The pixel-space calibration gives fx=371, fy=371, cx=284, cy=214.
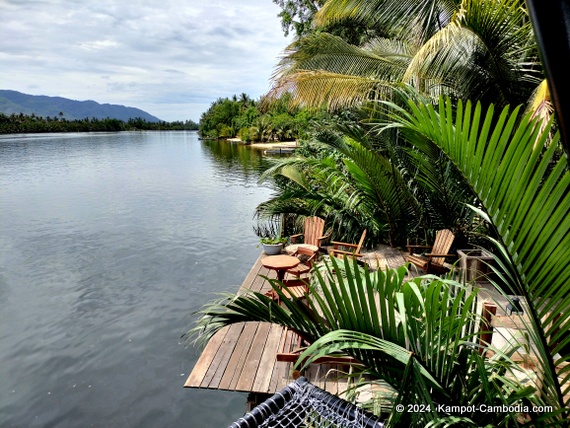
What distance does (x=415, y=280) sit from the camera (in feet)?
5.72

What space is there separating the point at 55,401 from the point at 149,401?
1.37 m

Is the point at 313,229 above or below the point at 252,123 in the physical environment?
below

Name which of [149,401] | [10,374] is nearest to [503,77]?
[149,401]

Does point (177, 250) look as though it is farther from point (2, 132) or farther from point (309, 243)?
point (2, 132)

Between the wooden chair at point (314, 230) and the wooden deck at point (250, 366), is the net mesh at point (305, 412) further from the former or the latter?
the wooden chair at point (314, 230)

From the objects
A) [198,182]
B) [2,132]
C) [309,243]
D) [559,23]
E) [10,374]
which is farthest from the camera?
[2,132]

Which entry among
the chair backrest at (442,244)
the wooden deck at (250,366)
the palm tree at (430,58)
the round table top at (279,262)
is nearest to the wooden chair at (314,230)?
the round table top at (279,262)

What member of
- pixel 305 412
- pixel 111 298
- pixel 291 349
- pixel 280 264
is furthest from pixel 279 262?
pixel 111 298

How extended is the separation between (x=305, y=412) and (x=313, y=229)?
548 centimetres

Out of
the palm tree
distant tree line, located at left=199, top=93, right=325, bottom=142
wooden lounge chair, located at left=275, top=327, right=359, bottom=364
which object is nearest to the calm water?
wooden lounge chair, located at left=275, top=327, right=359, bottom=364

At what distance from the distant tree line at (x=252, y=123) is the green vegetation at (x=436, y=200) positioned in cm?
1562

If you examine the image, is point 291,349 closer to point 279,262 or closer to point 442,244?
point 279,262

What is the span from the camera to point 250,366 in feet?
12.8

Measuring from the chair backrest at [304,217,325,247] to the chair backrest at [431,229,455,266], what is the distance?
2070 mm
